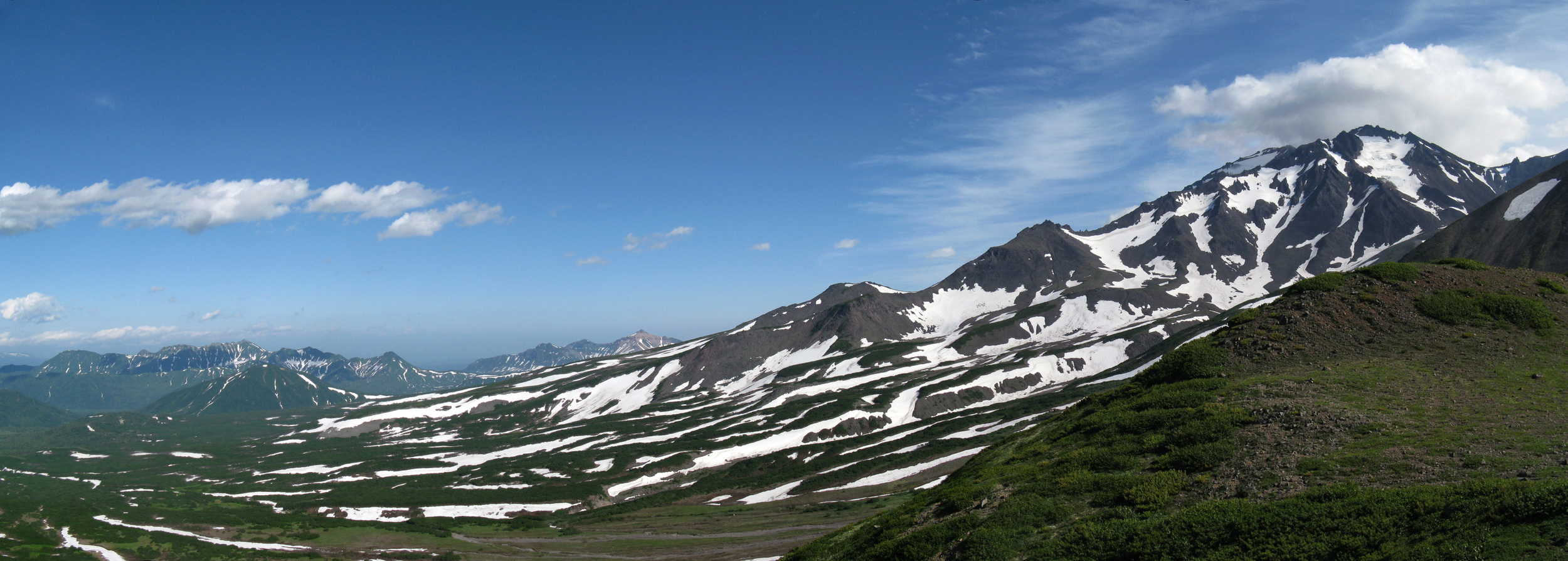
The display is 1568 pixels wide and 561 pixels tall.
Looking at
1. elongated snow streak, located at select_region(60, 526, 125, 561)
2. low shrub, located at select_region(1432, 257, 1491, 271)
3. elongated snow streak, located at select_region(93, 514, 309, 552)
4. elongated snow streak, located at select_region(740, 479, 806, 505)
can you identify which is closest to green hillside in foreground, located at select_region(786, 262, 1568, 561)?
low shrub, located at select_region(1432, 257, 1491, 271)

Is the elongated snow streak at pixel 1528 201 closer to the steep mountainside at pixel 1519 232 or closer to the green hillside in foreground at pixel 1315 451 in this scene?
the steep mountainside at pixel 1519 232

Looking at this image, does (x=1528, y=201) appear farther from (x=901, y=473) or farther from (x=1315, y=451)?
(x=1315, y=451)

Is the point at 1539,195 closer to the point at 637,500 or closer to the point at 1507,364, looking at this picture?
the point at 1507,364

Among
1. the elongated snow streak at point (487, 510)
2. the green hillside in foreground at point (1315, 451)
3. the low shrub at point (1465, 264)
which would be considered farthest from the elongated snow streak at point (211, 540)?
the low shrub at point (1465, 264)

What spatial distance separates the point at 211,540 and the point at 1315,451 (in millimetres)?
125348

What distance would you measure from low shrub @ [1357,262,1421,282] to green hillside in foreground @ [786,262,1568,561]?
0.37ft

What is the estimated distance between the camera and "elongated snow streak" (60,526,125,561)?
8750cm

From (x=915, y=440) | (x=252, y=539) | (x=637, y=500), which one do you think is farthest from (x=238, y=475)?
(x=915, y=440)

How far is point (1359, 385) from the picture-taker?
1230 inches

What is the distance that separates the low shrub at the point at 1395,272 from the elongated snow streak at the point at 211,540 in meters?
114

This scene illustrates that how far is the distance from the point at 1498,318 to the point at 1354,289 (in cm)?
623

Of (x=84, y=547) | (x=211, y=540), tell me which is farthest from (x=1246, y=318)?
(x=84, y=547)

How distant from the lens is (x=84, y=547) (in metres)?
92.1

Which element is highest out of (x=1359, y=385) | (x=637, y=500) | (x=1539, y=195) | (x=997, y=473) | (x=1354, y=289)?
(x=1539, y=195)
